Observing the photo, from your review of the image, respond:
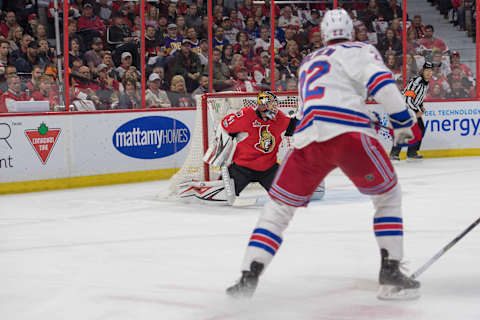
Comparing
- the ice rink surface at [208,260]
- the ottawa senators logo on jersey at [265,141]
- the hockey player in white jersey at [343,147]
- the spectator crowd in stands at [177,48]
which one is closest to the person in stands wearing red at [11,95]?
the spectator crowd in stands at [177,48]

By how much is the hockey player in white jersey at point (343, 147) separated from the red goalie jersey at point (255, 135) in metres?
2.75

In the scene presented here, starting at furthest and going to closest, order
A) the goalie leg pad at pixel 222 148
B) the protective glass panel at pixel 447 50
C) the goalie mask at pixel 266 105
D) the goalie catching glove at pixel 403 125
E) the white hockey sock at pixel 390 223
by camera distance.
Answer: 1. the protective glass panel at pixel 447 50
2. the goalie leg pad at pixel 222 148
3. the goalie mask at pixel 266 105
4. the white hockey sock at pixel 390 223
5. the goalie catching glove at pixel 403 125

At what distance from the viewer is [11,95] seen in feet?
23.6

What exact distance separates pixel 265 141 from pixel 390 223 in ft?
9.63

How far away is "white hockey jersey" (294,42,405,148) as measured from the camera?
2947 millimetres

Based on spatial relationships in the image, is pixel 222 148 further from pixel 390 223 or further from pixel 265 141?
pixel 390 223

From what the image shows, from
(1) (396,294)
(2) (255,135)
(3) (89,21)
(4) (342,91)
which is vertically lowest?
(1) (396,294)

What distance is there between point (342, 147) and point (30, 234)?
2.73 m

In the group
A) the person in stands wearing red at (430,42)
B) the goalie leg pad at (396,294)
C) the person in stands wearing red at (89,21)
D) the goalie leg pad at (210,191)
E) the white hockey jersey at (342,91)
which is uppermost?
the person in stands wearing red at (89,21)

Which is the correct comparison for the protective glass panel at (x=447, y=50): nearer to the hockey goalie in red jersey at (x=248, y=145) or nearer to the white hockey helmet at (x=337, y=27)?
the hockey goalie in red jersey at (x=248, y=145)

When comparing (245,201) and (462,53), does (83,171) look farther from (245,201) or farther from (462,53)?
(462,53)

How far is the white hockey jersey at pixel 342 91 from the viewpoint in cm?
295

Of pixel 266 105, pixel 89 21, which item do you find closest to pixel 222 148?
pixel 266 105

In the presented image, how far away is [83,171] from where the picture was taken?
768cm
